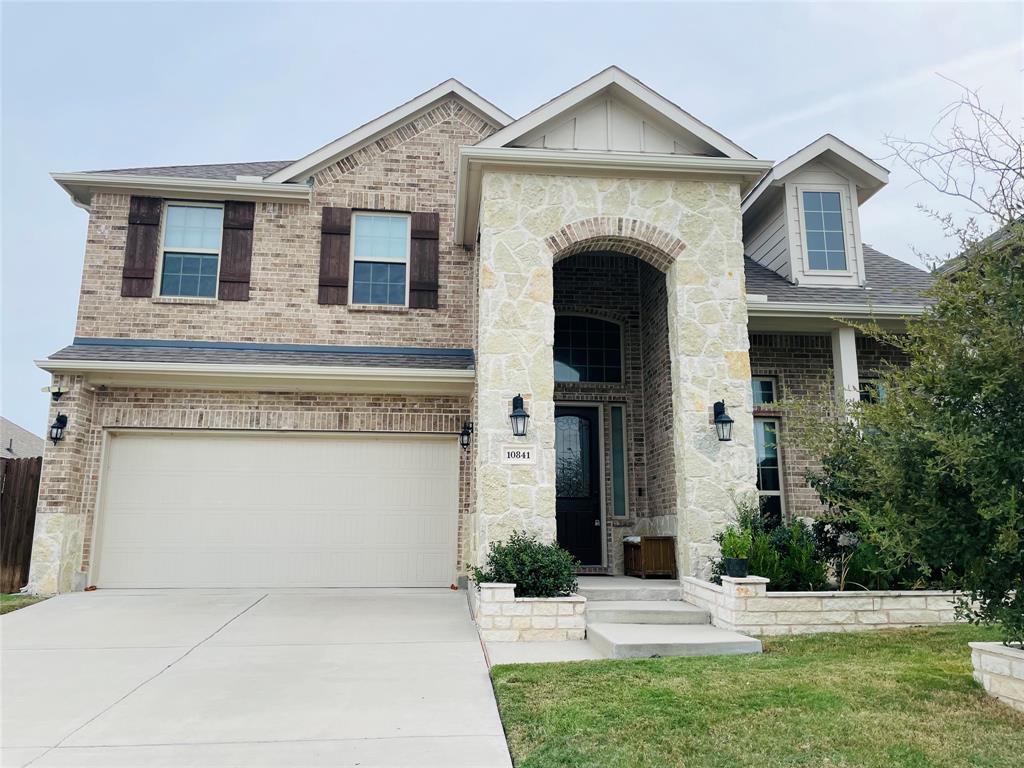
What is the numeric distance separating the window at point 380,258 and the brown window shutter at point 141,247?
2989 mm

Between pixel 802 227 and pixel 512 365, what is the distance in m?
5.85

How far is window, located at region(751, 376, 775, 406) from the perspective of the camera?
1063 cm

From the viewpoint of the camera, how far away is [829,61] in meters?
10.8

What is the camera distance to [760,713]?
439cm

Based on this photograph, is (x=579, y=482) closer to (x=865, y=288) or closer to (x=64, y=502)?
(x=865, y=288)

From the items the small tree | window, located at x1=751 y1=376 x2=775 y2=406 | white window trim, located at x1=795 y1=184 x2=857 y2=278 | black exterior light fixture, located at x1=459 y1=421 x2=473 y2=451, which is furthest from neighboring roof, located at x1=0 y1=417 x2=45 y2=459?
the small tree

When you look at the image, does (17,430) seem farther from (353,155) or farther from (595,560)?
(595,560)

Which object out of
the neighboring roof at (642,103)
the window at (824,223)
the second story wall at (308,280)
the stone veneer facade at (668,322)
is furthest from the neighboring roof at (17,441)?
the window at (824,223)

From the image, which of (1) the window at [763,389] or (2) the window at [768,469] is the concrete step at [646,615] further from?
(1) the window at [763,389]

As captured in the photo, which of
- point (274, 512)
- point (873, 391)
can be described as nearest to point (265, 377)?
point (274, 512)

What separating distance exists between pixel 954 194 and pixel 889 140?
66cm

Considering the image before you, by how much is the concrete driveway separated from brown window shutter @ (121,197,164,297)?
468 centimetres

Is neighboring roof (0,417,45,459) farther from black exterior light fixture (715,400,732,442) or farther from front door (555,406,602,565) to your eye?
black exterior light fixture (715,400,732,442)

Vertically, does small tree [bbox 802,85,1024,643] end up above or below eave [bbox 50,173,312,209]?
below
